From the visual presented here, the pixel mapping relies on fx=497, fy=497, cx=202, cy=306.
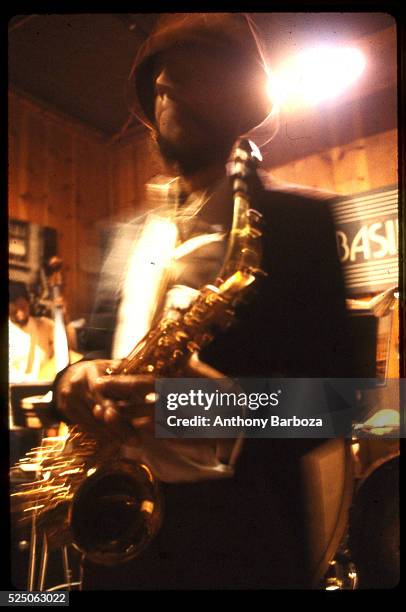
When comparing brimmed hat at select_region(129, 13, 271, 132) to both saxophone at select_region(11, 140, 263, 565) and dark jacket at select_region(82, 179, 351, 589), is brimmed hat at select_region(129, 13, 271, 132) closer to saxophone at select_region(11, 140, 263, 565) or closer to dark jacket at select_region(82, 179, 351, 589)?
saxophone at select_region(11, 140, 263, 565)

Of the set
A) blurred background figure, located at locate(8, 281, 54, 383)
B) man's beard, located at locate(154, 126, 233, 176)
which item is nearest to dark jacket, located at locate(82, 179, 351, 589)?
blurred background figure, located at locate(8, 281, 54, 383)

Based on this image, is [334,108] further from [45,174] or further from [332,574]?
[332,574]

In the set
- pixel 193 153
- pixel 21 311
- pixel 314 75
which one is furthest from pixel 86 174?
pixel 314 75

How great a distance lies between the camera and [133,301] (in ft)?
4.43

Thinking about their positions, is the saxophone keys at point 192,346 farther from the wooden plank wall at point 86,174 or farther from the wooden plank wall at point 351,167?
the wooden plank wall at point 351,167

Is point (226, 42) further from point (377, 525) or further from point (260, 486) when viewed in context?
point (377, 525)

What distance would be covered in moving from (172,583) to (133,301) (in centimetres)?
77

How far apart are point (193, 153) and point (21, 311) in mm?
643

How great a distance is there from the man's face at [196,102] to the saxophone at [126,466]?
0.29ft

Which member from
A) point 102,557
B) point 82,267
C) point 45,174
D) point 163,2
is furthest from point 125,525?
point 163,2

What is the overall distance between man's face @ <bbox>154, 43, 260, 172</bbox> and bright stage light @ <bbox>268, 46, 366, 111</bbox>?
12 cm

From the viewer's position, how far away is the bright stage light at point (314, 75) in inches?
52.9

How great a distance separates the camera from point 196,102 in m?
1.36

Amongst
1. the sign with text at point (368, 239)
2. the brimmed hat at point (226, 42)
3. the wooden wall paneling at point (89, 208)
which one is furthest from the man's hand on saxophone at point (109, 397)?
the brimmed hat at point (226, 42)
